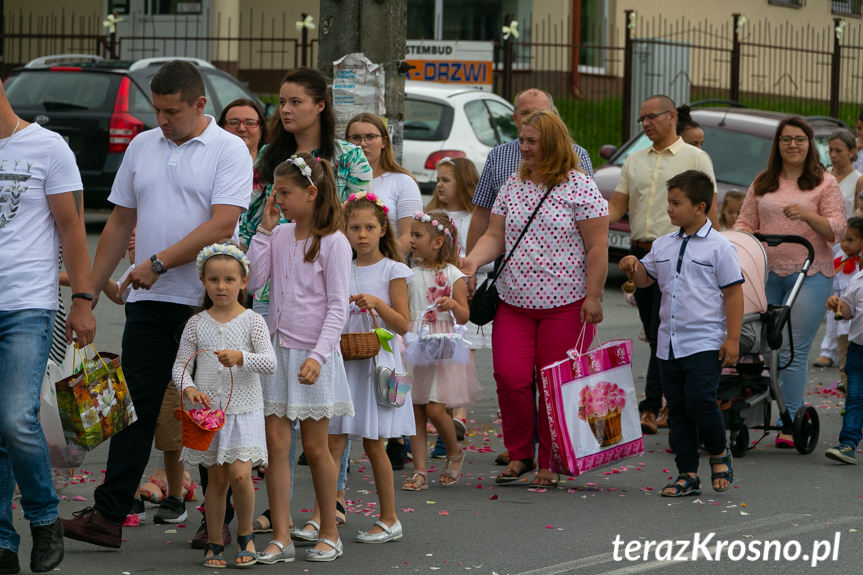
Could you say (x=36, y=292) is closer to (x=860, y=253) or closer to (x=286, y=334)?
(x=286, y=334)

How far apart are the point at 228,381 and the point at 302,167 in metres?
0.97

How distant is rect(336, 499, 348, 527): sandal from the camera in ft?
22.1

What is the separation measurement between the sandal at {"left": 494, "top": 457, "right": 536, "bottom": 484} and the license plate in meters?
7.25

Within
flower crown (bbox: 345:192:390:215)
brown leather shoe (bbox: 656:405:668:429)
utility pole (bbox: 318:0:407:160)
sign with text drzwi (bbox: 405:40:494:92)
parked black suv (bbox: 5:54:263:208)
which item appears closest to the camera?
flower crown (bbox: 345:192:390:215)

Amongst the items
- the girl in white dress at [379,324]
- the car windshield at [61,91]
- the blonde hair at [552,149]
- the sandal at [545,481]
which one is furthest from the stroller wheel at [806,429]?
the car windshield at [61,91]

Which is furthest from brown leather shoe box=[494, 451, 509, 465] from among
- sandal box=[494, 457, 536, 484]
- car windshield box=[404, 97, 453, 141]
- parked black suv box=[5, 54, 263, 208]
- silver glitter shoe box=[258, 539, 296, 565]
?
parked black suv box=[5, 54, 263, 208]

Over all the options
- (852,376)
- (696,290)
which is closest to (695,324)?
(696,290)

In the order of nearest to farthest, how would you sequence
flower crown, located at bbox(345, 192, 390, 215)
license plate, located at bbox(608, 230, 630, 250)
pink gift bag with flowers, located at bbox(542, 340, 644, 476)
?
1. flower crown, located at bbox(345, 192, 390, 215)
2. pink gift bag with flowers, located at bbox(542, 340, 644, 476)
3. license plate, located at bbox(608, 230, 630, 250)

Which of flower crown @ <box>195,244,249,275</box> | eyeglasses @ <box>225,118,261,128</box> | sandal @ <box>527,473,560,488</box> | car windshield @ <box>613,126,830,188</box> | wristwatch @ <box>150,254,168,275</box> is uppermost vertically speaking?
car windshield @ <box>613,126,830,188</box>

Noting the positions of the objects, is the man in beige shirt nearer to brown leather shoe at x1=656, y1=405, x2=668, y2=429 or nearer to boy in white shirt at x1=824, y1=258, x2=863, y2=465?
brown leather shoe at x1=656, y1=405, x2=668, y2=429

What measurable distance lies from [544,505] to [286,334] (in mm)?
1908

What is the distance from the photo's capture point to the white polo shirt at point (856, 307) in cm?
855

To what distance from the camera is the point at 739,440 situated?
28.6 feet

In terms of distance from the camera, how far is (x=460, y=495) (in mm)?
7547
